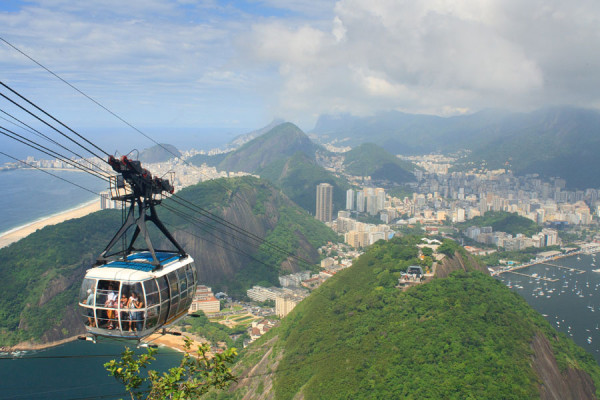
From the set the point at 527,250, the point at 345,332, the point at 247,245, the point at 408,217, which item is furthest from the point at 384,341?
the point at 408,217

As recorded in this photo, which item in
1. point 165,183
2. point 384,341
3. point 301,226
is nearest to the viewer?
point 165,183

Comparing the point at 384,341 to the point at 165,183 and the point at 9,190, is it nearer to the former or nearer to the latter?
the point at 165,183

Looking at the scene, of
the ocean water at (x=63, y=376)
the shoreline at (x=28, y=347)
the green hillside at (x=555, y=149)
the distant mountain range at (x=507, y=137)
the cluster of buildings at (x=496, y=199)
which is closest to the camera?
the ocean water at (x=63, y=376)

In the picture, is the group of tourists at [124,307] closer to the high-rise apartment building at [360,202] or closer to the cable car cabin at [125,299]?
the cable car cabin at [125,299]

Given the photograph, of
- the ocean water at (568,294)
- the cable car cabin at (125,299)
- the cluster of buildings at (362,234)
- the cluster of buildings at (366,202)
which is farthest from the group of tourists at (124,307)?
the cluster of buildings at (366,202)

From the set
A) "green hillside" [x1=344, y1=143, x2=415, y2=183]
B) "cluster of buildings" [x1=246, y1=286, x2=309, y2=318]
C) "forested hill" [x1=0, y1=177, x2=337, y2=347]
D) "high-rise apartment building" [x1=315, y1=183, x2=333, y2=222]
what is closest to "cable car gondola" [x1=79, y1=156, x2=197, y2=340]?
"cluster of buildings" [x1=246, y1=286, x2=309, y2=318]
